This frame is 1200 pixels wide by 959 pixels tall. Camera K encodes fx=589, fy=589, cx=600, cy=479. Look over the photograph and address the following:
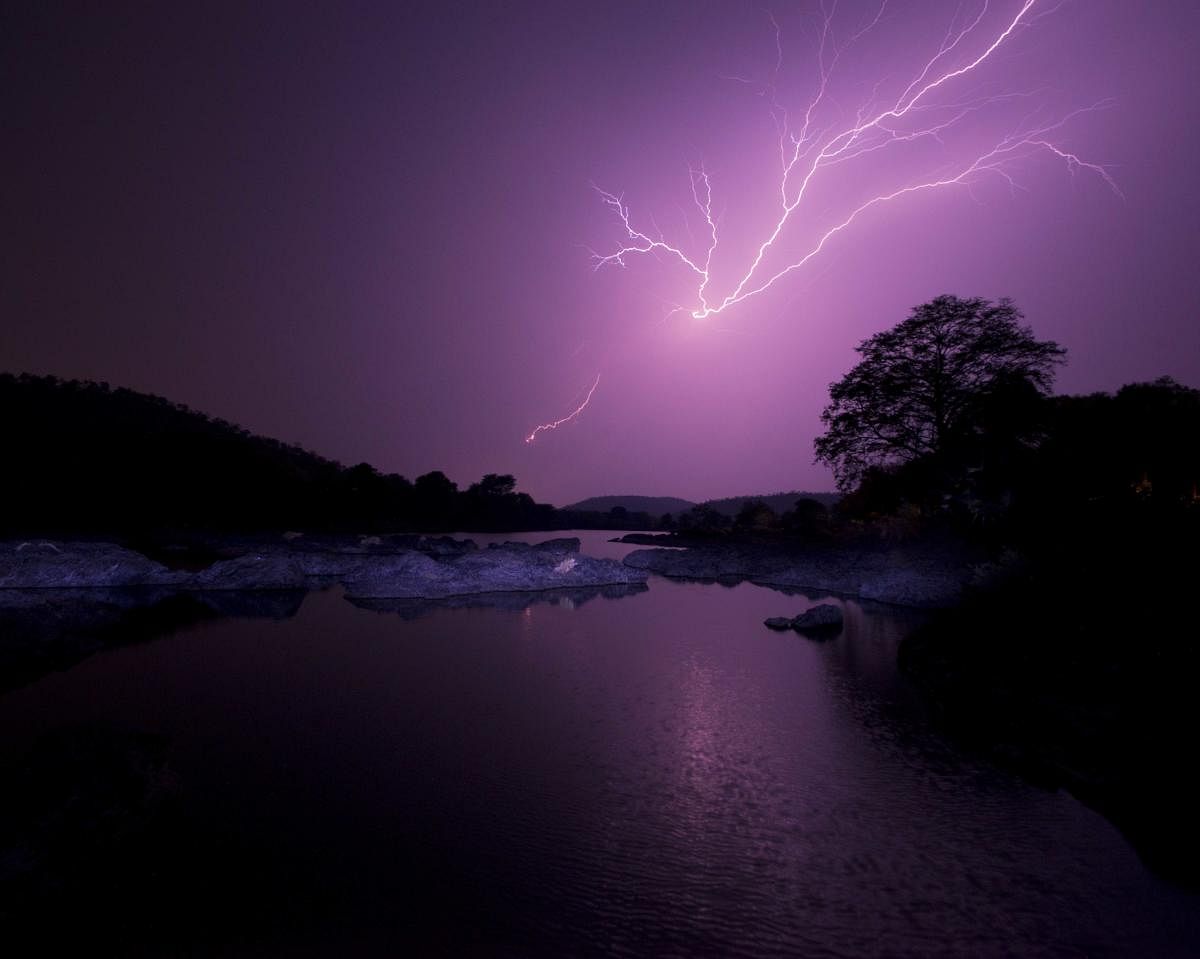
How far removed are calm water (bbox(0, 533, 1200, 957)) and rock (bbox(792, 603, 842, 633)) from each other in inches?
192

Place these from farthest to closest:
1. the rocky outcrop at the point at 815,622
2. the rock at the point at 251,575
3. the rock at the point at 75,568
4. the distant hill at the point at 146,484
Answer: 1. the distant hill at the point at 146,484
2. the rock at the point at 251,575
3. the rock at the point at 75,568
4. the rocky outcrop at the point at 815,622

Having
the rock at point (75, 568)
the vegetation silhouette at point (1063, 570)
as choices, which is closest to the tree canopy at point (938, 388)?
the vegetation silhouette at point (1063, 570)

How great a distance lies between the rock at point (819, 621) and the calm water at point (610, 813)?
488 cm

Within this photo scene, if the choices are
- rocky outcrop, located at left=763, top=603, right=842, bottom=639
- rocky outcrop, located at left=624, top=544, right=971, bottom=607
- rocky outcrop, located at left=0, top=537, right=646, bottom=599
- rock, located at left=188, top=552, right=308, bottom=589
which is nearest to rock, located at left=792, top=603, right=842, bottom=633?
rocky outcrop, located at left=763, top=603, right=842, bottom=639

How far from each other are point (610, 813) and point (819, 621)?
47.6 feet

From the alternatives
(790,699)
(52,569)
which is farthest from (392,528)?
(790,699)

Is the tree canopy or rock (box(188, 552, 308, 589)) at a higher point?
the tree canopy

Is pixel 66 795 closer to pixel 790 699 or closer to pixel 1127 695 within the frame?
pixel 790 699

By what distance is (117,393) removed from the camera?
93.0 meters

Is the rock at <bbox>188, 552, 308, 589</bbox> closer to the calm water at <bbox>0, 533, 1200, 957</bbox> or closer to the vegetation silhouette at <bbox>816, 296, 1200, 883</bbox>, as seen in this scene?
the calm water at <bbox>0, 533, 1200, 957</bbox>

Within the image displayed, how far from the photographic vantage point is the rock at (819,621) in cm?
1956

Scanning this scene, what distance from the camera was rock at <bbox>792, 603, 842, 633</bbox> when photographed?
1956cm

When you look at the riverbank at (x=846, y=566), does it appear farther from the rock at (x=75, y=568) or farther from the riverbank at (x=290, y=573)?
the rock at (x=75, y=568)

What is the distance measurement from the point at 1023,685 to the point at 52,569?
3514 centimetres
